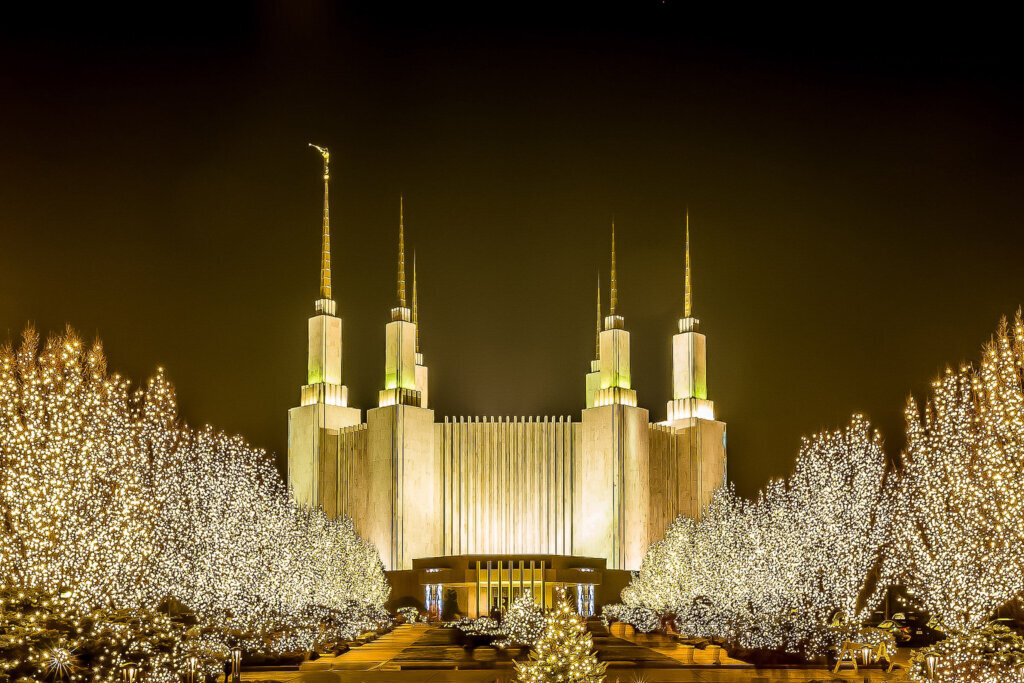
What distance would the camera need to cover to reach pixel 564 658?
14.3 m

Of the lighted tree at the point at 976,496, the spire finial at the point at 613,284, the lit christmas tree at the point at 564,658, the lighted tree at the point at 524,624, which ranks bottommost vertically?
the lighted tree at the point at 524,624

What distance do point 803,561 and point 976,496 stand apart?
22.0ft

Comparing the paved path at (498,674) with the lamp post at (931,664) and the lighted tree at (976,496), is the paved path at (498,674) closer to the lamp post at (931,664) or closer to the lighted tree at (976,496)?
the lamp post at (931,664)

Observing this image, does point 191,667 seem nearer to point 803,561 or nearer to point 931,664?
point 931,664

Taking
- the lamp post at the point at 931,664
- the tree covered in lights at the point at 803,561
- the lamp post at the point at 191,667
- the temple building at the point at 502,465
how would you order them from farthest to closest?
1. the temple building at the point at 502,465
2. the tree covered in lights at the point at 803,561
3. the lamp post at the point at 191,667
4. the lamp post at the point at 931,664

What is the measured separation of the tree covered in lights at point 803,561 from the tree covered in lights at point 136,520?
8484 millimetres

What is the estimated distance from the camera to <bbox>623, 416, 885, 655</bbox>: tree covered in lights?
80.5 ft

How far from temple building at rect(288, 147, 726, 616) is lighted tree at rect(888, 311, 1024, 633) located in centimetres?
1850

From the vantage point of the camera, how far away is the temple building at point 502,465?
41.5 m

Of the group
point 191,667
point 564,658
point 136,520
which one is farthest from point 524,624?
point 564,658

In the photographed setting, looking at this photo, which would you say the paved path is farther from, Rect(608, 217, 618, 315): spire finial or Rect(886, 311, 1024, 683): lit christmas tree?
Rect(608, 217, 618, 315): spire finial

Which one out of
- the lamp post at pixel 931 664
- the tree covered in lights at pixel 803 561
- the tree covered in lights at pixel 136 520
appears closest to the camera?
the lamp post at pixel 931 664

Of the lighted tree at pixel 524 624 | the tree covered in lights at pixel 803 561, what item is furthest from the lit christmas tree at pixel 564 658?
the tree covered in lights at pixel 803 561

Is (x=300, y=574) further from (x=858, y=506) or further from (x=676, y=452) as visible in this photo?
(x=676, y=452)
